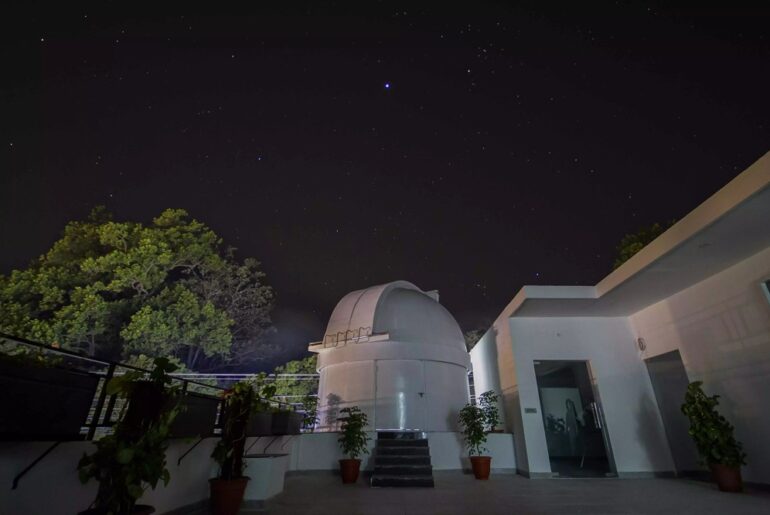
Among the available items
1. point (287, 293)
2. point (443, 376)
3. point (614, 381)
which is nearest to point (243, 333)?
point (287, 293)

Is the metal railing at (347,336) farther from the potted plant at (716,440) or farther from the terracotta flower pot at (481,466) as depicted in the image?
the potted plant at (716,440)

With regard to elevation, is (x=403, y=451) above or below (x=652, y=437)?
below

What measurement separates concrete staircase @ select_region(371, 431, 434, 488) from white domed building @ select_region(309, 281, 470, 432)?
815 mm

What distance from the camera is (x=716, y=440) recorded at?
594 cm

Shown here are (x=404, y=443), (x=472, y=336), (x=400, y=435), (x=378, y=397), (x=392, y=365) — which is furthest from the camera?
(x=472, y=336)

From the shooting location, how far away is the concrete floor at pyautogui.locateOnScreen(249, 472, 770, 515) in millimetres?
4691

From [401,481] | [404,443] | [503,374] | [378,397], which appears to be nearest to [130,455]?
[401,481]

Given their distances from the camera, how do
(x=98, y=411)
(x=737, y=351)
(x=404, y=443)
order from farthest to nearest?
(x=404, y=443) < (x=737, y=351) < (x=98, y=411)

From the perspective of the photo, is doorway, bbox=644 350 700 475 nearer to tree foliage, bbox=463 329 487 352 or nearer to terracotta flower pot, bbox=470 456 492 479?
terracotta flower pot, bbox=470 456 492 479

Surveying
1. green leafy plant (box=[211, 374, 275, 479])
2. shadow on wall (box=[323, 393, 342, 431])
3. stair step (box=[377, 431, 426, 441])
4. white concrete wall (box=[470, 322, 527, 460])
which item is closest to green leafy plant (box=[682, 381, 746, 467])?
white concrete wall (box=[470, 322, 527, 460])

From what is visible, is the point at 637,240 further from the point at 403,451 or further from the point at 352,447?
the point at 352,447

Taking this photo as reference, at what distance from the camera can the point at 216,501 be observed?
14.2ft

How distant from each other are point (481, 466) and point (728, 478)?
425 cm

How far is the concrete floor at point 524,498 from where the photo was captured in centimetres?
469
